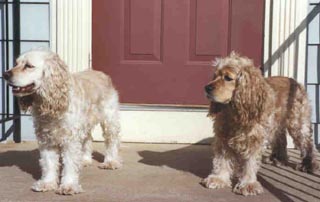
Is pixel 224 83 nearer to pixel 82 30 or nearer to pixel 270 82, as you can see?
pixel 270 82

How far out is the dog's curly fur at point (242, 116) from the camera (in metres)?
4.88

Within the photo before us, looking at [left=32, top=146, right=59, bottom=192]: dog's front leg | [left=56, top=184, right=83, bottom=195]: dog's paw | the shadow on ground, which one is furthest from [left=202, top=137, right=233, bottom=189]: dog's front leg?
[left=32, top=146, right=59, bottom=192]: dog's front leg

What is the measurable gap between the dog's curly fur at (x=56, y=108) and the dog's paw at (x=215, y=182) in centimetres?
115

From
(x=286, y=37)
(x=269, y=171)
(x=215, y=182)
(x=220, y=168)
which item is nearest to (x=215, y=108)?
(x=220, y=168)

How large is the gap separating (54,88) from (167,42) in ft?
8.25

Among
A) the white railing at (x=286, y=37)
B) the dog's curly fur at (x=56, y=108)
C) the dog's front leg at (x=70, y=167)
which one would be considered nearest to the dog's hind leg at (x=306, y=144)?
the white railing at (x=286, y=37)

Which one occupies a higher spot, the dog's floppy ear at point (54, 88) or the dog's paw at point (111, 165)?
the dog's floppy ear at point (54, 88)

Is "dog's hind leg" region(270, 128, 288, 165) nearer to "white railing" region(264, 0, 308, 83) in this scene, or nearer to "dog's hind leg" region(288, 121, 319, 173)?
"dog's hind leg" region(288, 121, 319, 173)

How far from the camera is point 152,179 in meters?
5.48

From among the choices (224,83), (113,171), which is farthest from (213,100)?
(113,171)

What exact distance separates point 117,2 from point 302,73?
93.0 inches

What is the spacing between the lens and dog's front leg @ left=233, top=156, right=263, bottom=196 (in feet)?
16.4

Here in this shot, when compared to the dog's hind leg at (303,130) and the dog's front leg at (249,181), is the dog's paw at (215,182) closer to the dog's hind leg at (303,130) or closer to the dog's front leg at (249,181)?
the dog's front leg at (249,181)

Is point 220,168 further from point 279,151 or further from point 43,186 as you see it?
point 43,186
